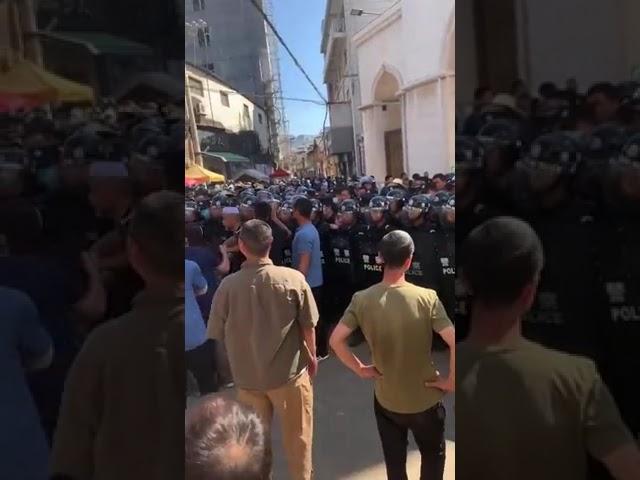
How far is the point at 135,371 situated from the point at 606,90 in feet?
3.20

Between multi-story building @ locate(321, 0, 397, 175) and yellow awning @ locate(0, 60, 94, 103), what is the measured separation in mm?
580

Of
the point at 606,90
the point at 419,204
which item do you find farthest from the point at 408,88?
the point at 606,90

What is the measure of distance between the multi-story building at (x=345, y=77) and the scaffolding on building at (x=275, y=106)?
0.37 ft

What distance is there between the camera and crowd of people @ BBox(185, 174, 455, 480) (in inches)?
Answer: 53.6

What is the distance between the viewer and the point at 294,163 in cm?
150

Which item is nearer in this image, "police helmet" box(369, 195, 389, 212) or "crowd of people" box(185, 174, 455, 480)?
"crowd of people" box(185, 174, 455, 480)

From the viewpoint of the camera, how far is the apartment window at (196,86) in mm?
1294

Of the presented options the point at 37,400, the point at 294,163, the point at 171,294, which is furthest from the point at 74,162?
the point at 294,163

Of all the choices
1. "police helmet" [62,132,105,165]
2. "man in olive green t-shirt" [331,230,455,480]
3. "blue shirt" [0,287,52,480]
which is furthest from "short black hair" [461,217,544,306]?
"blue shirt" [0,287,52,480]

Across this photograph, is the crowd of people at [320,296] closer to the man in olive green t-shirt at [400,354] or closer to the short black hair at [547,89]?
the man in olive green t-shirt at [400,354]

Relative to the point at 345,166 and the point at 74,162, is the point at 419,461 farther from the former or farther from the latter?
the point at 74,162

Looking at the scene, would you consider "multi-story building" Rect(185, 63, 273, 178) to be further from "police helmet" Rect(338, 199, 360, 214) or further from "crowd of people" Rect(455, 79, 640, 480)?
"crowd of people" Rect(455, 79, 640, 480)

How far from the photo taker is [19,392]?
3.73 ft

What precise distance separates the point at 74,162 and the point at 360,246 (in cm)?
70
